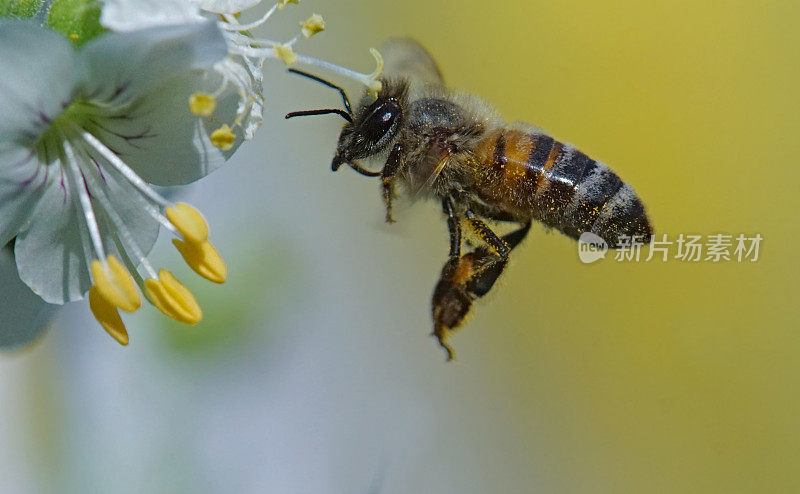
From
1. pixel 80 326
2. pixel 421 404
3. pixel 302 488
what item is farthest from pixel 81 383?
pixel 421 404

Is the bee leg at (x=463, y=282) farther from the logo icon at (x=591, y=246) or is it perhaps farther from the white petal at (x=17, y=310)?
the white petal at (x=17, y=310)

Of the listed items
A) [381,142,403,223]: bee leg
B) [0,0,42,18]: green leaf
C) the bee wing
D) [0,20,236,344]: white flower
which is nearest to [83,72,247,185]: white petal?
[0,20,236,344]: white flower

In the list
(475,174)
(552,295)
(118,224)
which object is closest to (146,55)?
(118,224)

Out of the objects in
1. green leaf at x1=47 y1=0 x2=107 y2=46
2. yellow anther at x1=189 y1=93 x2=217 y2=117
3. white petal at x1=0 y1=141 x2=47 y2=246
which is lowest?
white petal at x1=0 y1=141 x2=47 y2=246

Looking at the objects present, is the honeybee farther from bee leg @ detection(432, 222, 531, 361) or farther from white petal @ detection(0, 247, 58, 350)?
white petal @ detection(0, 247, 58, 350)

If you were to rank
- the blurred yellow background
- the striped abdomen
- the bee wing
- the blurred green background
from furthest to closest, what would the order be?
the blurred yellow background < the blurred green background < the bee wing < the striped abdomen

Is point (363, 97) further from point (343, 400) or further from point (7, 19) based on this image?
point (343, 400)
